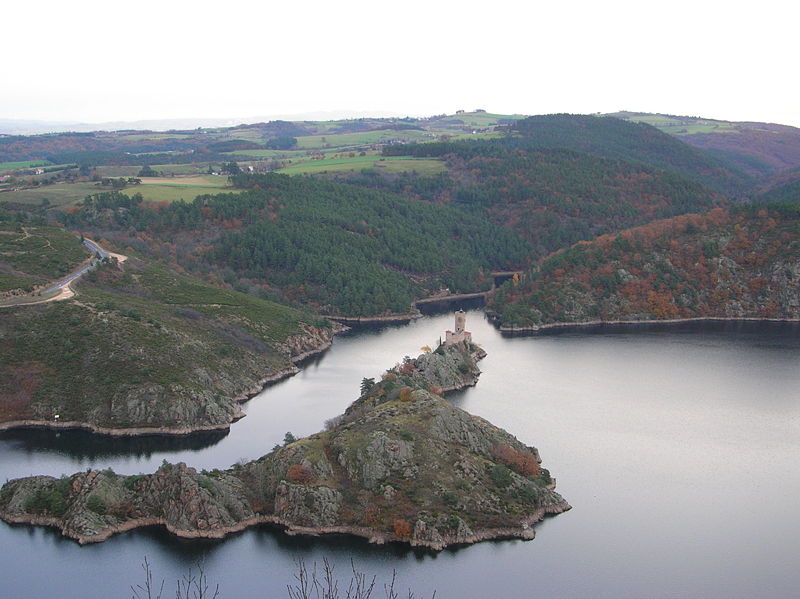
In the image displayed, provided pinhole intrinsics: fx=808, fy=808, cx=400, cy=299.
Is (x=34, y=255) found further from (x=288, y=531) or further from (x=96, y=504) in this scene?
(x=288, y=531)

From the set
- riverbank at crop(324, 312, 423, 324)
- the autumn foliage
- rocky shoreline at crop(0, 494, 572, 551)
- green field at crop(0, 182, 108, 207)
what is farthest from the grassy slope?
the autumn foliage

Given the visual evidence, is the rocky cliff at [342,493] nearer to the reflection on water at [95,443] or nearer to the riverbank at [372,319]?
the reflection on water at [95,443]

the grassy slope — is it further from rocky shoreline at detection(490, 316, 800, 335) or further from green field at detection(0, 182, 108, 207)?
rocky shoreline at detection(490, 316, 800, 335)

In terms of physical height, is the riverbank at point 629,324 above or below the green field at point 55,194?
below

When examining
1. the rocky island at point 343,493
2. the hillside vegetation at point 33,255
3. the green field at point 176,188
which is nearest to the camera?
the rocky island at point 343,493

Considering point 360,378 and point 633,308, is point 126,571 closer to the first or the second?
point 360,378

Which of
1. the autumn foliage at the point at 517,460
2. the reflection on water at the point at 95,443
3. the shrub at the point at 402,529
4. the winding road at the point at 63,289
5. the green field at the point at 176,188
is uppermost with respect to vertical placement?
the green field at the point at 176,188

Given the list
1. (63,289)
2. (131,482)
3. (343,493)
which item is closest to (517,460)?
(343,493)

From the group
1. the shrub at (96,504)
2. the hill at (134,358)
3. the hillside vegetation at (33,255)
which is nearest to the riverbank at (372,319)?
the hill at (134,358)
